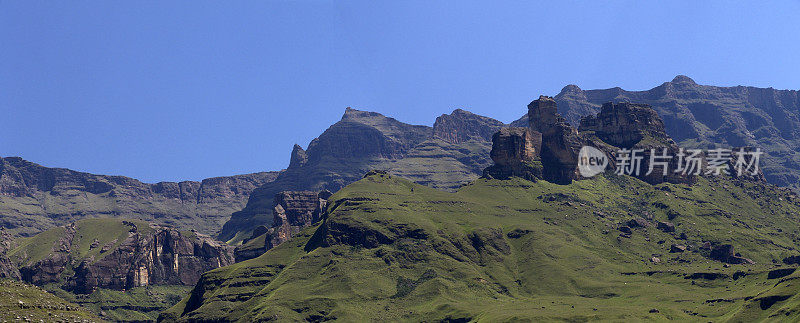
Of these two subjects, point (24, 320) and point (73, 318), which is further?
point (73, 318)

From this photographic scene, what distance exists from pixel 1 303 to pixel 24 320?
80.6 feet

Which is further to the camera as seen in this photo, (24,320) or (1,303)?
(1,303)

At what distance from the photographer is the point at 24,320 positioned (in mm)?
178625

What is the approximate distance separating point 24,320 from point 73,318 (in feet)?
68.5

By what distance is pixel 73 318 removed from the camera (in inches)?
7835

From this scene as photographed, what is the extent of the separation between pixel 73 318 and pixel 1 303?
18.5 meters

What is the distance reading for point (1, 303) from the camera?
19788cm
